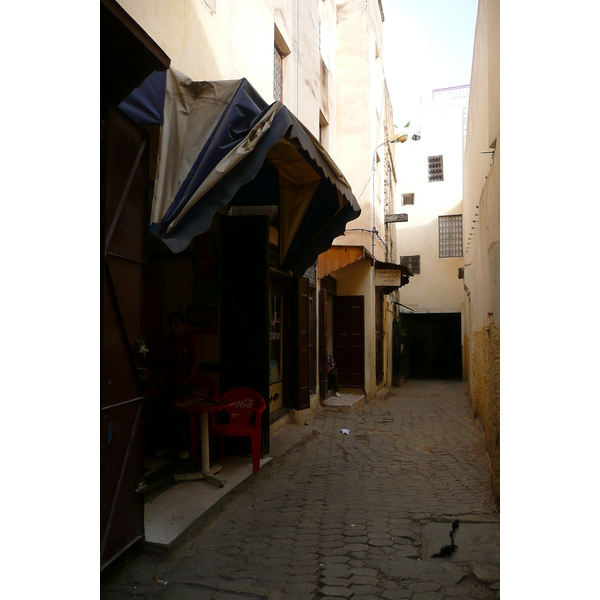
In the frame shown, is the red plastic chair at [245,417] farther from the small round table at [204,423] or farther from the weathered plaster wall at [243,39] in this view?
the weathered plaster wall at [243,39]

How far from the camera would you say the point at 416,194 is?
2417 cm

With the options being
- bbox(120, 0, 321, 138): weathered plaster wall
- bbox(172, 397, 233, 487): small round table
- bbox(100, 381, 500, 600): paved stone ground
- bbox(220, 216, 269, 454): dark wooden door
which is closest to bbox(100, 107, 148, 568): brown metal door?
bbox(100, 381, 500, 600): paved stone ground

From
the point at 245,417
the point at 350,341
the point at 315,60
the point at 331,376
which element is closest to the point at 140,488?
the point at 245,417

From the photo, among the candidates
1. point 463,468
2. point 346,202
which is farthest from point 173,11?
point 463,468

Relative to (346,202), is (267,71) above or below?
above

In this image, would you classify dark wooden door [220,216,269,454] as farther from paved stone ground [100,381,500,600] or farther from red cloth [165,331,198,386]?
paved stone ground [100,381,500,600]

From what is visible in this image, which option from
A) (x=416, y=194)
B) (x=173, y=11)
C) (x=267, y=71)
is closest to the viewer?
(x=173, y=11)

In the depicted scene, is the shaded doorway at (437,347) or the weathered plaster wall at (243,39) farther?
the shaded doorway at (437,347)

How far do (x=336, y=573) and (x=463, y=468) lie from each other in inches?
140

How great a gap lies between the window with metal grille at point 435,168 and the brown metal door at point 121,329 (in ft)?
72.6

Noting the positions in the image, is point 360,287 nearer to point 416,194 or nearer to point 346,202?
point 346,202

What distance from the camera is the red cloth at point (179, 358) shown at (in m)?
5.97

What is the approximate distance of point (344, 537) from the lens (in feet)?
14.3

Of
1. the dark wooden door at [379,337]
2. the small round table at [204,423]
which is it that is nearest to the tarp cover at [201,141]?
the small round table at [204,423]
